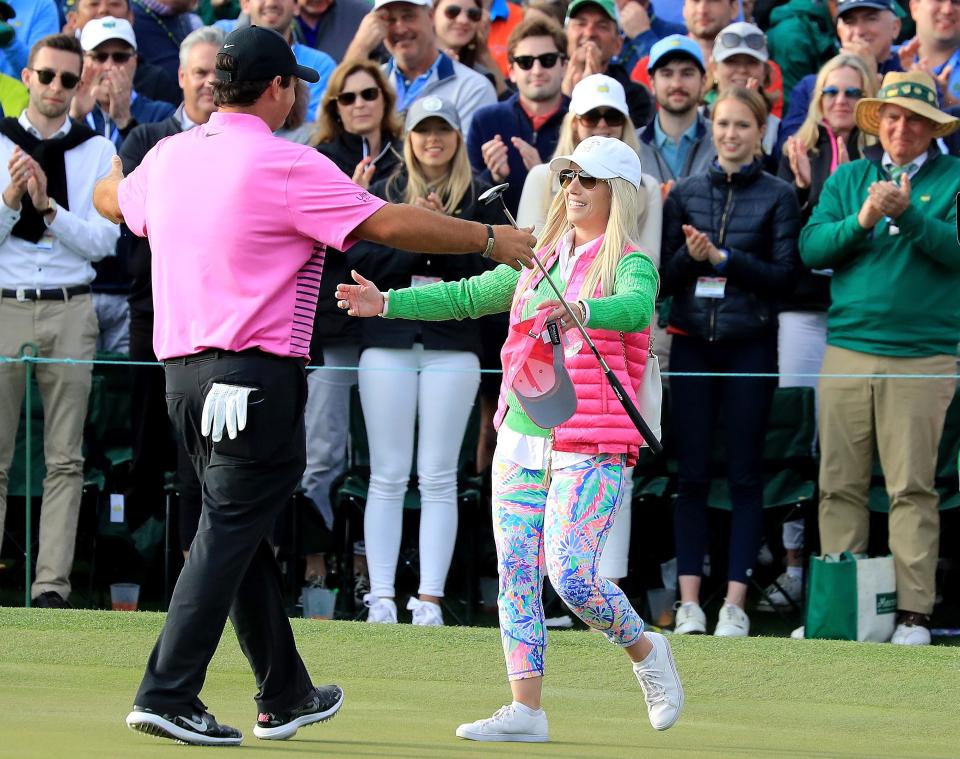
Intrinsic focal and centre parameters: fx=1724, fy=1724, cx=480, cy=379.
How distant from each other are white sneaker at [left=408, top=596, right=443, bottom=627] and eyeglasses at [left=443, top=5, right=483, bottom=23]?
4162 millimetres

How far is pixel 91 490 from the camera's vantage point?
31.2ft

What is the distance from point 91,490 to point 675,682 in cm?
450

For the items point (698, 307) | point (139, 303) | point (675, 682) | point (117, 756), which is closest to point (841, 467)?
point (698, 307)

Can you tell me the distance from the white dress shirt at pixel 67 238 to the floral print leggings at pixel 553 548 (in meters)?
3.83

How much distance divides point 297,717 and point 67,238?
4.19m

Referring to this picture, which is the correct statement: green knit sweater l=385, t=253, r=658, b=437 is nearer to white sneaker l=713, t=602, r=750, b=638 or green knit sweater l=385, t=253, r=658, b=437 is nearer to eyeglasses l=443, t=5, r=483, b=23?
white sneaker l=713, t=602, r=750, b=638

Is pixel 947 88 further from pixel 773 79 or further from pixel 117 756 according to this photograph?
pixel 117 756

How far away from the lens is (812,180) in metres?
9.41

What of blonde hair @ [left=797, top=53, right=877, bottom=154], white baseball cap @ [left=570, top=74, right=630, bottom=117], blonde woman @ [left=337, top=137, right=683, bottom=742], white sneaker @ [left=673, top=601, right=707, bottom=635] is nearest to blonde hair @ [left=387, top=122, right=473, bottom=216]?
white baseball cap @ [left=570, top=74, right=630, bottom=117]

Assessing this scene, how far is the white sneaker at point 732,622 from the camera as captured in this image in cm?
862

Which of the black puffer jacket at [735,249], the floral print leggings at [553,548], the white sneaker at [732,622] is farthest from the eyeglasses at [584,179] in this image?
the white sneaker at [732,622]

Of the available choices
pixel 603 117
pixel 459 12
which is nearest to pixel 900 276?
pixel 603 117

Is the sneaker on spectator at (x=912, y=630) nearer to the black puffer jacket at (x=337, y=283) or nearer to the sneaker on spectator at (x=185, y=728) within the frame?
the black puffer jacket at (x=337, y=283)

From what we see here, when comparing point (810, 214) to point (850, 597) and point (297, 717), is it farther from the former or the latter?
point (297, 717)
